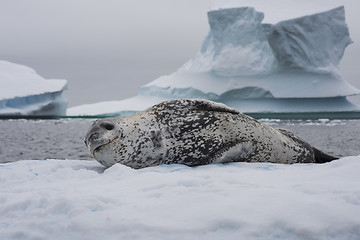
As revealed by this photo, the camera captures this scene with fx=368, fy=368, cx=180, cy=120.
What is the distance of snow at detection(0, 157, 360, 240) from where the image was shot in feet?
4.17

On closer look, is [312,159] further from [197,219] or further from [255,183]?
[197,219]

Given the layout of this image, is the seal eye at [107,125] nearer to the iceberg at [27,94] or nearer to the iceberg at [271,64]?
the iceberg at [271,64]

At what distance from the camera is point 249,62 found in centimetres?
2108

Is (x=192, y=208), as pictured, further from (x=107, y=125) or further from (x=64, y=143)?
(x=64, y=143)

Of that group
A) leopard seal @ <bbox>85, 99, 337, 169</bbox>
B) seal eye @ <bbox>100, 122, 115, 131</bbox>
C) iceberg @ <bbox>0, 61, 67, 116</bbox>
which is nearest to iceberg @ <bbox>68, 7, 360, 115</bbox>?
iceberg @ <bbox>0, 61, 67, 116</bbox>

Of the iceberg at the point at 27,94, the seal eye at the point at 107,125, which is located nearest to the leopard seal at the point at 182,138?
the seal eye at the point at 107,125

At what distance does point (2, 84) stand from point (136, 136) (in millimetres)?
19756

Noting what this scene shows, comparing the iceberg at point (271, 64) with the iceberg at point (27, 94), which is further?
the iceberg at point (27, 94)

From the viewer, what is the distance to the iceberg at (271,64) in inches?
736

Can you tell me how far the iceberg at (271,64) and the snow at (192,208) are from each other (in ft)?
56.0

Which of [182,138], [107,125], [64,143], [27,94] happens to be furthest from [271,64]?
[107,125]

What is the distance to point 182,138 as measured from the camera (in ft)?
8.93

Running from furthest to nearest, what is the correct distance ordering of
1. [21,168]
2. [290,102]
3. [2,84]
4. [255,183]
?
1. [290,102]
2. [2,84]
3. [21,168]
4. [255,183]

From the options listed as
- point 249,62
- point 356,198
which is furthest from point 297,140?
point 249,62
